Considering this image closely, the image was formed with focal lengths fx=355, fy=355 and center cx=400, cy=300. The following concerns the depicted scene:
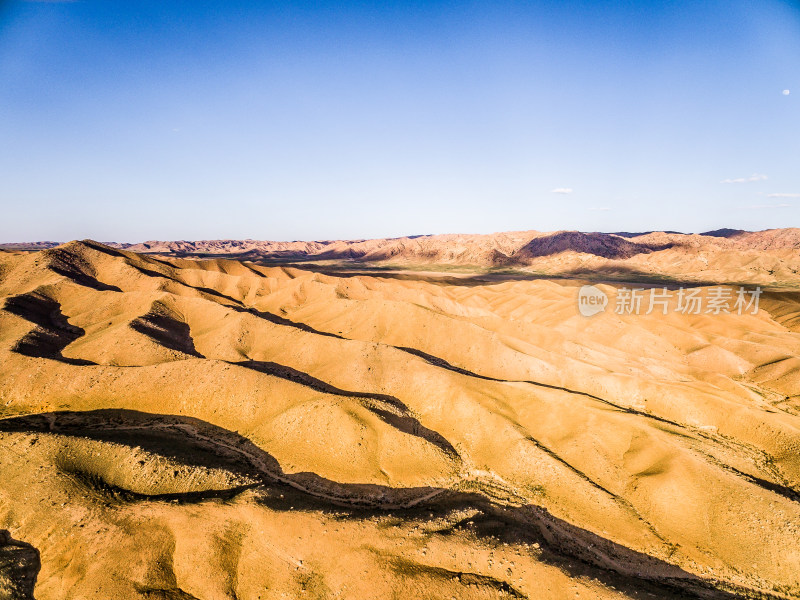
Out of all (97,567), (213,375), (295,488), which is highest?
(213,375)

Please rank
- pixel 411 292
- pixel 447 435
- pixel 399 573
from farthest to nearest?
pixel 411 292, pixel 447 435, pixel 399 573

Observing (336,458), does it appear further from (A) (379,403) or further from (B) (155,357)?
(B) (155,357)

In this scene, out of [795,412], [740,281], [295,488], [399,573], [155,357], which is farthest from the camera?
[740,281]

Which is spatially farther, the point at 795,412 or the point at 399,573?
the point at 795,412

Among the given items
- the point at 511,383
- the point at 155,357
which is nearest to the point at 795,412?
the point at 511,383

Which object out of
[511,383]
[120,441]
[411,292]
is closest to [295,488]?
[120,441]

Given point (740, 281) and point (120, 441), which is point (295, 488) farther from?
point (740, 281)

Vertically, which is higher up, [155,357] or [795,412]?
[155,357]
